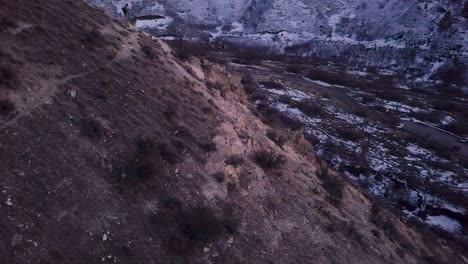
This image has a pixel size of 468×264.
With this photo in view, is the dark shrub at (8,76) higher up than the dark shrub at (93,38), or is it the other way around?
the dark shrub at (93,38)

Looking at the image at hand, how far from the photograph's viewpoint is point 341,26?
46688 millimetres

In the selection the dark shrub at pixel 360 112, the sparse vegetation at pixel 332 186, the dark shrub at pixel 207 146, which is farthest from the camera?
the dark shrub at pixel 360 112

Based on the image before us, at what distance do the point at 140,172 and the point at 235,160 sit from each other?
335cm

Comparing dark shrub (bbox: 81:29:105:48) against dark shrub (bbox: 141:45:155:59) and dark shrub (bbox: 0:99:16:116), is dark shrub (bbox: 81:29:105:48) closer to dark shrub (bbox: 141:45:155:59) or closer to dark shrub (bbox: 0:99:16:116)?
dark shrub (bbox: 141:45:155:59)

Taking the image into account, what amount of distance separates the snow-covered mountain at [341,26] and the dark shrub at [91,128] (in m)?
36.9

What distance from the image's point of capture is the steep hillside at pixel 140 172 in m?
8.43

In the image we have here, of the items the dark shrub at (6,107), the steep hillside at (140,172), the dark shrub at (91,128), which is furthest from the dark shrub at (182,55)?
the dark shrub at (6,107)

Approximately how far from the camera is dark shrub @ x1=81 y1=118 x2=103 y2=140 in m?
10.0

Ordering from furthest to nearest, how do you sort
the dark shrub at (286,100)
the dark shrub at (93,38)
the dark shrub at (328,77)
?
the dark shrub at (328,77)
the dark shrub at (286,100)
the dark shrub at (93,38)

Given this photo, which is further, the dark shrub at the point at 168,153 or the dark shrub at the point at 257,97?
the dark shrub at the point at 257,97

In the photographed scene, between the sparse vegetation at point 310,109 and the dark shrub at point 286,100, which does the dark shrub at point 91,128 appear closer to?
the sparse vegetation at point 310,109

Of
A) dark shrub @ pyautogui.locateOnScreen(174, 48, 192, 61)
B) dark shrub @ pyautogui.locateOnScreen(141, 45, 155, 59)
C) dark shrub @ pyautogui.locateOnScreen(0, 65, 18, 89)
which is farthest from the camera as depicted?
dark shrub @ pyautogui.locateOnScreen(174, 48, 192, 61)

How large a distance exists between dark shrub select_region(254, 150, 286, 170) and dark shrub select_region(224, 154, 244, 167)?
31.0 inches

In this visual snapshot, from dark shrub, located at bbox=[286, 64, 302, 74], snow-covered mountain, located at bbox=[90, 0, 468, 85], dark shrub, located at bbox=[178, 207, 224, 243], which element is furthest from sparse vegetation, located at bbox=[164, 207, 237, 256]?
snow-covered mountain, located at bbox=[90, 0, 468, 85]
